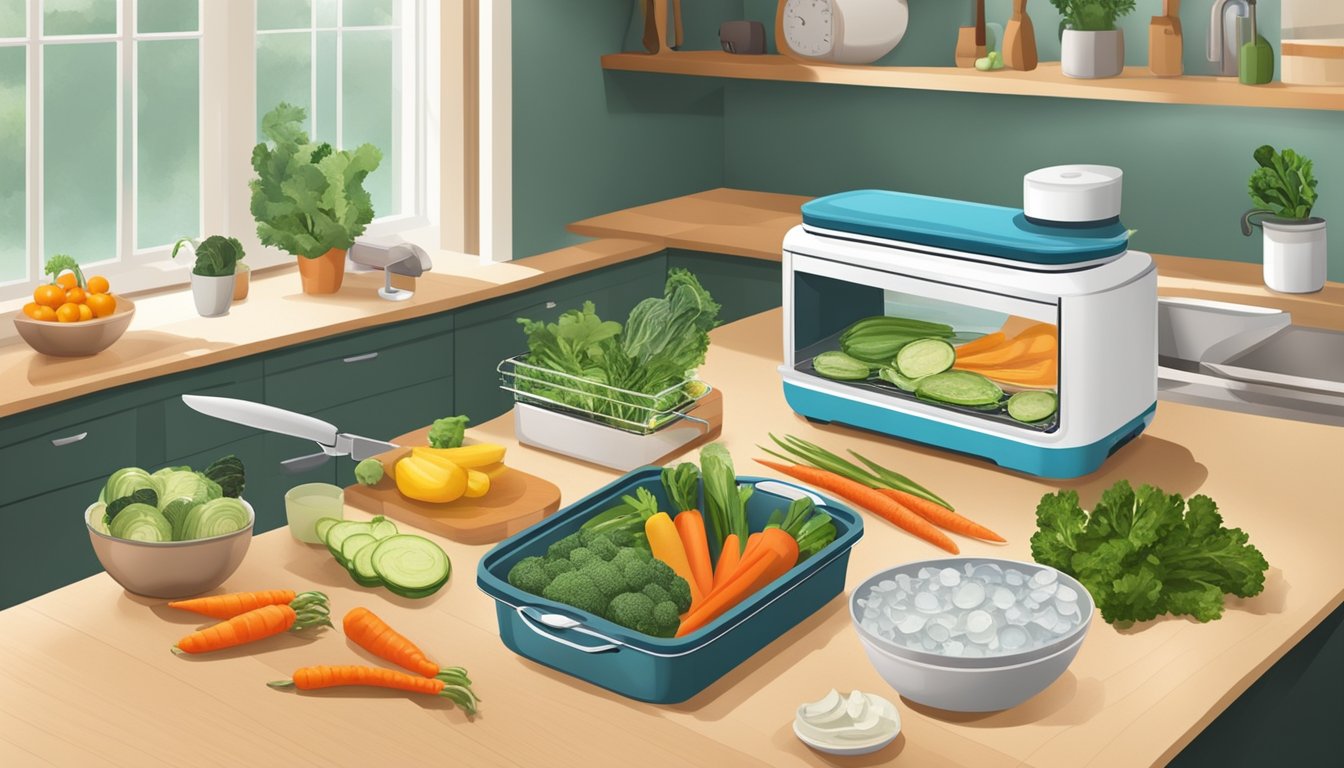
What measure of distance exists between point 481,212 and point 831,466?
2.09 metres

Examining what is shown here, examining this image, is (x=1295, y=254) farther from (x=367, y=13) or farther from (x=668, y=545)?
(x=367, y=13)

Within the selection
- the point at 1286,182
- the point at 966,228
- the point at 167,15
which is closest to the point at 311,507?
the point at 966,228

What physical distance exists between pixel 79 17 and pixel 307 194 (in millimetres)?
640

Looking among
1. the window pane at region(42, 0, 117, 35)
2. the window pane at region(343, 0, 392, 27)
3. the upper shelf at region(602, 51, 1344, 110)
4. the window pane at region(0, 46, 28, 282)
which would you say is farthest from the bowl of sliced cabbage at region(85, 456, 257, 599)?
the upper shelf at region(602, 51, 1344, 110)

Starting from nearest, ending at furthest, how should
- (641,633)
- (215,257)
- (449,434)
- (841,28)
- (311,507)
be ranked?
(641,633), (311,507), (449,434), (215,257), (841,28)

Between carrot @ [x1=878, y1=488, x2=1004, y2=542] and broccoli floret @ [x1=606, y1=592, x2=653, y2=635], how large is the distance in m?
0.60

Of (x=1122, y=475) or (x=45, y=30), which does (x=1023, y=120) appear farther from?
(x=45, y=30)

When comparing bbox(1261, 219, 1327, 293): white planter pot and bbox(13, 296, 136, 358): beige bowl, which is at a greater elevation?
bbox(1261, 219, 1327, 293): white planter pot

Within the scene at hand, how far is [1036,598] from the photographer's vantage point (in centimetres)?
162

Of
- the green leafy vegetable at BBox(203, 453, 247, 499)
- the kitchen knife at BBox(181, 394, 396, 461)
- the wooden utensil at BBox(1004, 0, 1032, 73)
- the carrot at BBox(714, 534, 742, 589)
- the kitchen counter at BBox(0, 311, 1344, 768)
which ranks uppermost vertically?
the wooden utensil at BBox(1004, 0, 1032, 73)

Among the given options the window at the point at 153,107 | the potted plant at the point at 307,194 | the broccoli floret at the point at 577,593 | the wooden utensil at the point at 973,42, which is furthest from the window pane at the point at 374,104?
the broccoli floret at the point at 577,593

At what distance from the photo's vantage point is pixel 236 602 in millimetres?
1705

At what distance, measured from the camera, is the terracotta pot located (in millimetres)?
3529

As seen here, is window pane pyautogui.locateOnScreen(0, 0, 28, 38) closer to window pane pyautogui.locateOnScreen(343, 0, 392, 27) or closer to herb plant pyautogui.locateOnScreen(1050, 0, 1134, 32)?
window pane pyautogui.locateOnScreen(343, 0, 392, 27)
